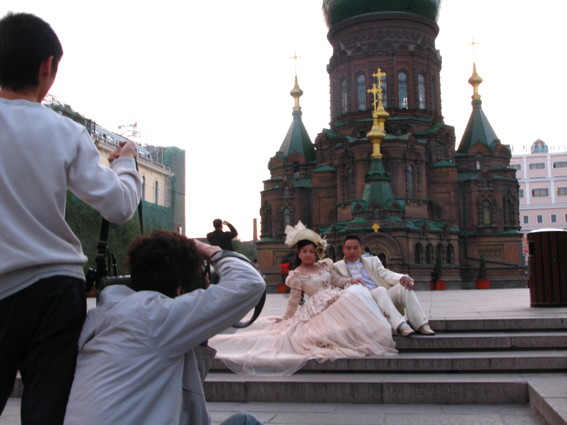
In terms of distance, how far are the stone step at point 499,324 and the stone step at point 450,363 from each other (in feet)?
2.54

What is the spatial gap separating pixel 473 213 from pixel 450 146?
4.99 meters

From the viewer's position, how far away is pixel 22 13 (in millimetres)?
2719

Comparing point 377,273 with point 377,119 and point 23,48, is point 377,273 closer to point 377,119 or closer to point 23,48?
point 23,48

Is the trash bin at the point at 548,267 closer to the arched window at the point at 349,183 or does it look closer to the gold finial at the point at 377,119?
the gold finial at the point at 377,119

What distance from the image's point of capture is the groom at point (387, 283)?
24.6 feet

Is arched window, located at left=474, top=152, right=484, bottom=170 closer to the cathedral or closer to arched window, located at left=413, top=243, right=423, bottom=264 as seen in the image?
the cathedral

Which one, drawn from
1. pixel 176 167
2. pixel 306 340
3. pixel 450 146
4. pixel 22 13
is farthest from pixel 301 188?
pixel 22 13

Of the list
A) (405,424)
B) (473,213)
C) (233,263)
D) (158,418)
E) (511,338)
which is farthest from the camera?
(473,213)

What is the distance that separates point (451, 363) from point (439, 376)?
26 centimetres

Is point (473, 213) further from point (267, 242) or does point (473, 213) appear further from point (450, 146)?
point (267, 242)

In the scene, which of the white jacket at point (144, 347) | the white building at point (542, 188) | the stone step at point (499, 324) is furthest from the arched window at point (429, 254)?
the white building at point (542, 188)

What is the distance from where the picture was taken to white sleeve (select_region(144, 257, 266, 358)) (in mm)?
2471

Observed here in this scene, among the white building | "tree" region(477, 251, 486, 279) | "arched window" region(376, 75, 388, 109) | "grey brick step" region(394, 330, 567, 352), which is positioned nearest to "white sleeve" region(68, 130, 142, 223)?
"grey brick step" region(394, 330, 567, 352)

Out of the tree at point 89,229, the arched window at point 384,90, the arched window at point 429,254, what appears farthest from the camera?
the arched window at point 384,90
